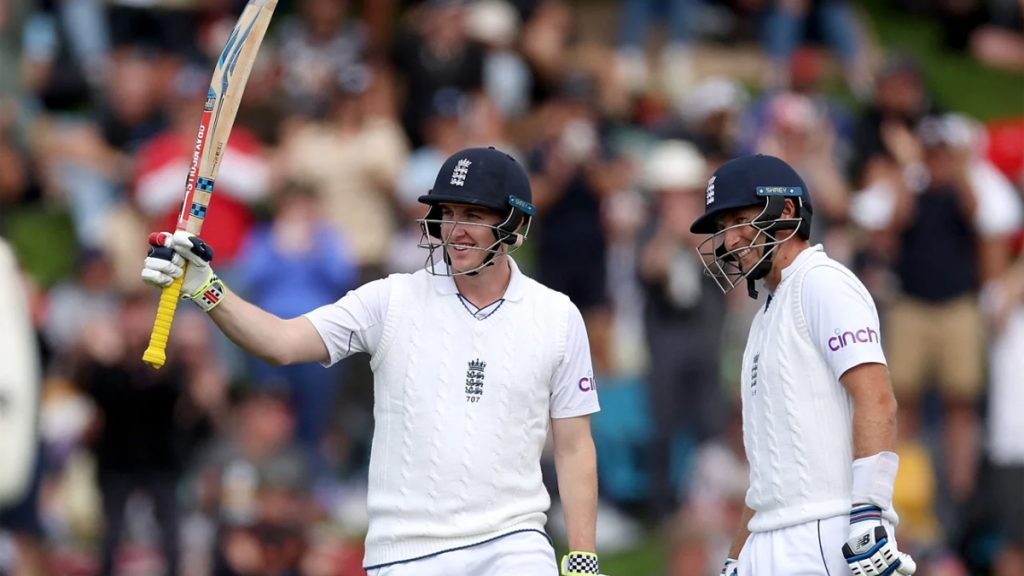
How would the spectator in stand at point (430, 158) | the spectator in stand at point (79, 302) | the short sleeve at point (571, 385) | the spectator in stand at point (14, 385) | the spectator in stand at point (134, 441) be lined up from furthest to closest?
the spectator in stand at point (430, 158), the spectator in stand at point (79, 302), the spectator in stand at point (134, 441), the spectator in stand at point (14, 385), the short sleeve at point (571, 385)

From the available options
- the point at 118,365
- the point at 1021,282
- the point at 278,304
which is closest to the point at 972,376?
the point at 1021,282

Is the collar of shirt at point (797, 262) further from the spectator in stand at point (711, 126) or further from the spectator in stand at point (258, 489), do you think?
the spectator in stand at point (711, 126)

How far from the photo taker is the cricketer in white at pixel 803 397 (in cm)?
823

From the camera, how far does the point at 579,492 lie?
9031 millimetres

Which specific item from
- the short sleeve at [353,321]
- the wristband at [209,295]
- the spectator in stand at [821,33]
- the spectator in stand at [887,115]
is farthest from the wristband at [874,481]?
the spectator in stand at [821,33]

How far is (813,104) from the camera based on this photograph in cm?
1862

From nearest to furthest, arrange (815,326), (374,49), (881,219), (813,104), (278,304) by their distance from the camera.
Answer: (815,326), (278,304), (881,219), (813,104), (374,49)

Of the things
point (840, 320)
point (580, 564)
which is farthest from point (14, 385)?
point (840, 320)

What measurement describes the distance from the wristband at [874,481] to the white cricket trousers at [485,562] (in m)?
1.55

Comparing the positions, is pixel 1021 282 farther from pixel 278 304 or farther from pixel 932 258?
pixel 278 304

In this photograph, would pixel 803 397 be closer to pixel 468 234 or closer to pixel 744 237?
pixel 744 237

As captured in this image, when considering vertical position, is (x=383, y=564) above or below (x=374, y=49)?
below

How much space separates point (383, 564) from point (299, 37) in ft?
38.0

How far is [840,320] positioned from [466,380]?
178 centimetres
